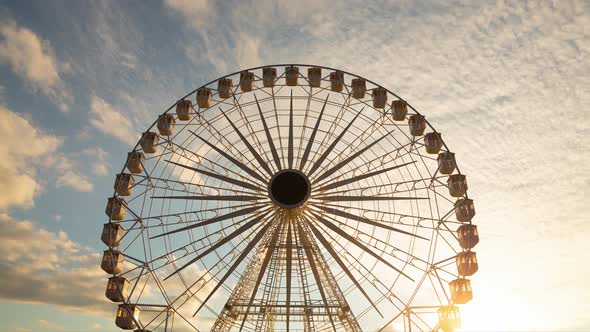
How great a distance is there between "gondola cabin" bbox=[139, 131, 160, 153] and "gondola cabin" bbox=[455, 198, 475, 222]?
54.1 ft

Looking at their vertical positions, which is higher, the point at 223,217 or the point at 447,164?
the point at 447,164

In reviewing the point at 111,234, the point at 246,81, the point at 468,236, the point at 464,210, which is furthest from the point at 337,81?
the point at 111,234

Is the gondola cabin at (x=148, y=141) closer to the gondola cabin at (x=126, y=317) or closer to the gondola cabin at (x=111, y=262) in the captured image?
the gondola cabin at (x=111, y=262)

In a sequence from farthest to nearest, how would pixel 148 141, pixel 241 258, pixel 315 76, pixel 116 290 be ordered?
1. pixel 315 76
2. pixel 148 141
3. pixel 116 290
4. pixel 241 258

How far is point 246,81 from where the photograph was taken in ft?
88.0

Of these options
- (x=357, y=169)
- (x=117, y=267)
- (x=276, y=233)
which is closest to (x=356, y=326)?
(x=276, y=233)

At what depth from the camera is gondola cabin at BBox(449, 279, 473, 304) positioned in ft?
73.6

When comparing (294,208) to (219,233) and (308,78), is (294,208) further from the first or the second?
(308,78)

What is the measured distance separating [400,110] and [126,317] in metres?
17.7

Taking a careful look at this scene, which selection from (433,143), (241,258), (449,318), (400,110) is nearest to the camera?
(241,258)

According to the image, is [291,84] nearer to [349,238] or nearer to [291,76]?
[291,76]

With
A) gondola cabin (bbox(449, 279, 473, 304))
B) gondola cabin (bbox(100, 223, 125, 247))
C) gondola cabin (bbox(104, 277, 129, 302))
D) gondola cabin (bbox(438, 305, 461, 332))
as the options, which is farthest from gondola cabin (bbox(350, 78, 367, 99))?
gondola cabin (bbox(104, 277, 129, 302))

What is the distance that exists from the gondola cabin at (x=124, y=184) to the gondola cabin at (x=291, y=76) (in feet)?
33.3

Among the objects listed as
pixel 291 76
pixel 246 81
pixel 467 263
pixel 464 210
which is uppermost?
pixel 291 76
